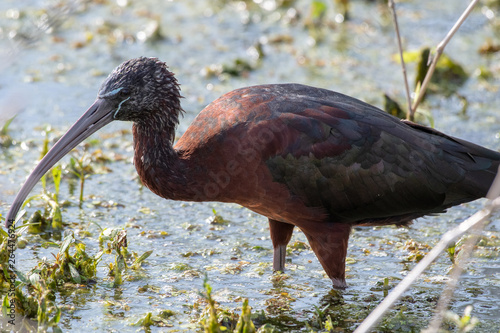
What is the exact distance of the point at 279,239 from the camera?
210 inches

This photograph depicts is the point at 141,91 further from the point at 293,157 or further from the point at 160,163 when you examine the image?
the point at 293,157

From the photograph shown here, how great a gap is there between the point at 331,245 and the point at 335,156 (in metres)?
0.61

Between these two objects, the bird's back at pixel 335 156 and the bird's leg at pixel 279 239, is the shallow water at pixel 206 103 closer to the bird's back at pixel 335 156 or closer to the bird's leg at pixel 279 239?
the bird's leg at pixel 279 239

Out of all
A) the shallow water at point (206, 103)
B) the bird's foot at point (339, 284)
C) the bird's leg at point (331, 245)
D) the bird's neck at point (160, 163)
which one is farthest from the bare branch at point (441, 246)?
the bird's neck at point (160, 163)

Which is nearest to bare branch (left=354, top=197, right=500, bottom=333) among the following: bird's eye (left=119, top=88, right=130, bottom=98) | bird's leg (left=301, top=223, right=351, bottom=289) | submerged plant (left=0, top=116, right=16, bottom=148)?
bird's leg (left=301, top=223, right=351, bottom=289)

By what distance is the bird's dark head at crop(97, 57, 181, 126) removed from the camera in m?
4.84

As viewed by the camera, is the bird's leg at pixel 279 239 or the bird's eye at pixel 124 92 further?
the bird's leg at pixel 279 239

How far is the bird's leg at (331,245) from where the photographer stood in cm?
501

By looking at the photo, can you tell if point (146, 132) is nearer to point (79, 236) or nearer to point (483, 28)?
point (79, 236)

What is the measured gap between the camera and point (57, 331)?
161 inches

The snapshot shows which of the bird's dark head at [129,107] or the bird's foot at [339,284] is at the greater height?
the bird's dark head at [129,107]

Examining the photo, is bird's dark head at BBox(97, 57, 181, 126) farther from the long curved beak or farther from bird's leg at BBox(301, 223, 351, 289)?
bird's leg at BBox(301, 223, 351, 289)

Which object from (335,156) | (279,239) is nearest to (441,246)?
(335,156)

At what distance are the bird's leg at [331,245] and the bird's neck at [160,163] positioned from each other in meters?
0.91
